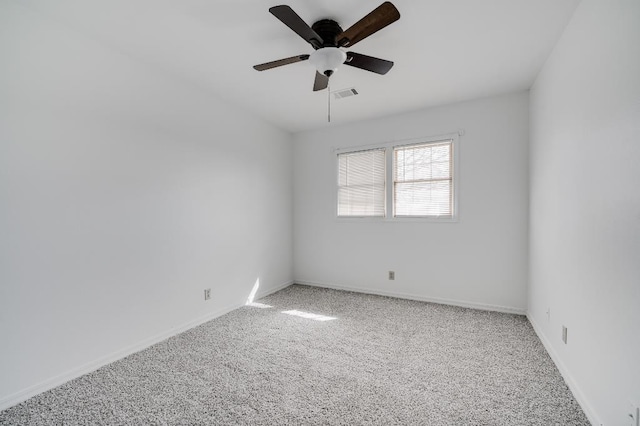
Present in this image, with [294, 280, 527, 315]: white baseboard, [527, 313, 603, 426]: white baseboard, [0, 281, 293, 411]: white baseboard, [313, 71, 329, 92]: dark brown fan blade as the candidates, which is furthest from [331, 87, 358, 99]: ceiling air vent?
[527, 313, 603, 426]: white baseboard

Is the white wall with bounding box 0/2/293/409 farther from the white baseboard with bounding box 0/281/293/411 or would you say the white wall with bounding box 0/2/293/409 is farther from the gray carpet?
the gray carpet

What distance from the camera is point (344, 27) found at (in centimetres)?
209

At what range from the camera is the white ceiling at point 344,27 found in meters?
1.88

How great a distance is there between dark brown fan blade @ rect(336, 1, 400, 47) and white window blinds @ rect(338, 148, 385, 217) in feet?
7.55

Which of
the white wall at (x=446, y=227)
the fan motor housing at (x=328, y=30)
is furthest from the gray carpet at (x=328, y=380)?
the fan motor housing at (x=328, y=30)

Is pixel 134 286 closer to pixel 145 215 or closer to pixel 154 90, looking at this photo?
pixel 145 215

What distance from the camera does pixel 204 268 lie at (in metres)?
3.12

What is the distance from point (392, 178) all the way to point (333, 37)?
228 centimetres

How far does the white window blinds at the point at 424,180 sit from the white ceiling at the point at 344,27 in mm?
705

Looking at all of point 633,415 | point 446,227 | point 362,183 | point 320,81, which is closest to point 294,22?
point 320,81

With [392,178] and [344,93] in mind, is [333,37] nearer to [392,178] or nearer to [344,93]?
[344,93]

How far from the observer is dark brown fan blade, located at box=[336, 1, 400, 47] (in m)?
1.56

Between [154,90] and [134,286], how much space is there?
72.0 inches

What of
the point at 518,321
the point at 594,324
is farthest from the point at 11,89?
the point at 518,321
